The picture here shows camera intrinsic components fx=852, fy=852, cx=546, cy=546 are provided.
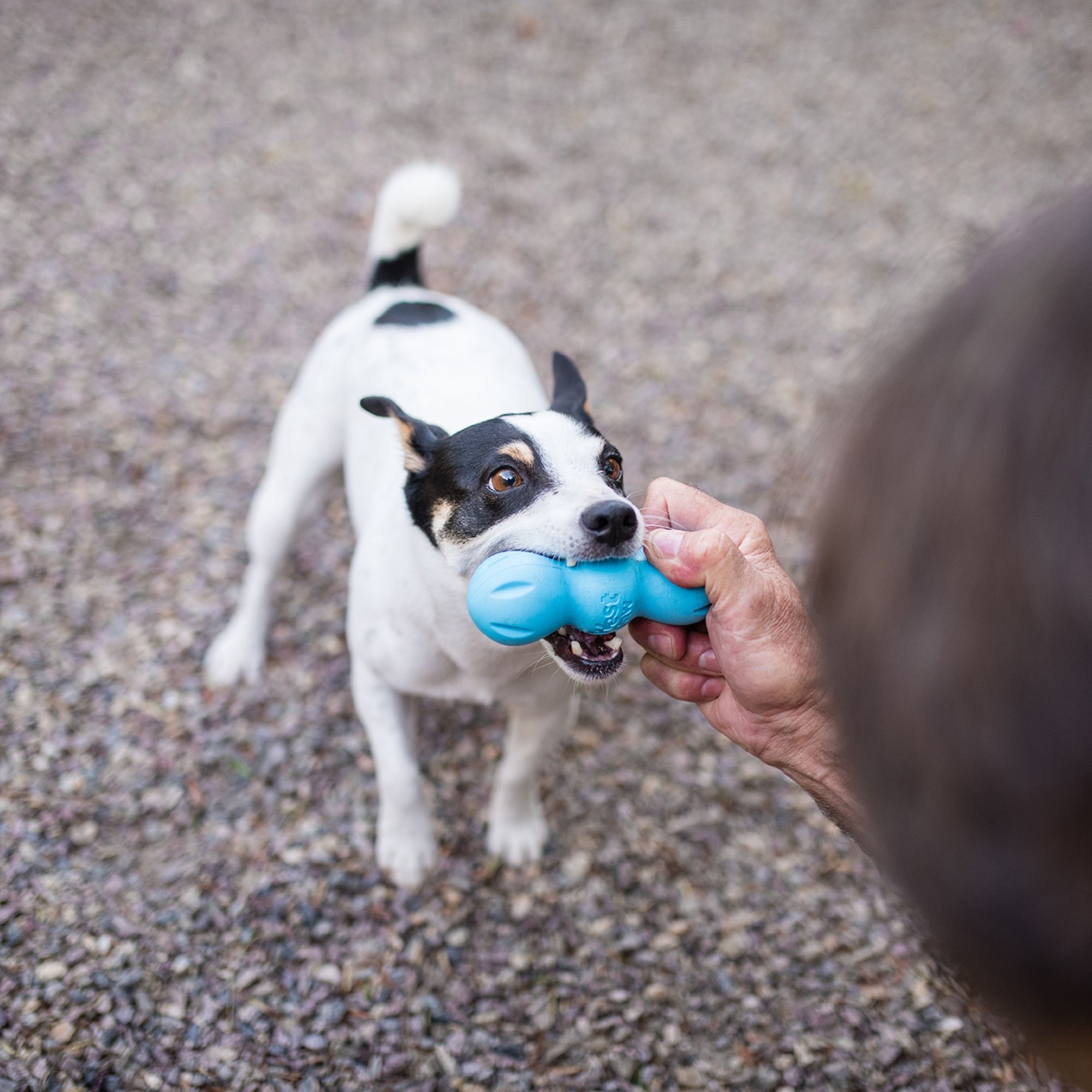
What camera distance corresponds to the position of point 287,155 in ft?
21.1

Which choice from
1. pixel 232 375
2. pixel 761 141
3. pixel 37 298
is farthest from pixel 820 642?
pixel 761 141

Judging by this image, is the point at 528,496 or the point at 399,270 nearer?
the point at 528,496

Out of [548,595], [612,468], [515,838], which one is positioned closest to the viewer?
[548,595]

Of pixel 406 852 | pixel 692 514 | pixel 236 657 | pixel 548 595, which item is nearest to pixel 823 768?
pixel 692 514

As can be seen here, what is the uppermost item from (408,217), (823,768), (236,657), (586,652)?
(408,217)

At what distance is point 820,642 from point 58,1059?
2.52 metres

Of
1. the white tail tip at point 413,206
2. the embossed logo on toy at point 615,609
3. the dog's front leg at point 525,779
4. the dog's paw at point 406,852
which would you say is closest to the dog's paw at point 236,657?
the dog's paw at point 406,852

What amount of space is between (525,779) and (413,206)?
235 cm

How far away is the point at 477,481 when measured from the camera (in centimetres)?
234

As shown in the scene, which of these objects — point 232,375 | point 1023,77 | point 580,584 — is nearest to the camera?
point 580,584

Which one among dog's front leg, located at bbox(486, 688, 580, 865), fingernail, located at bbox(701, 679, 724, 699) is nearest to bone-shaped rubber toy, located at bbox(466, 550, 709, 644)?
fingernail, located at bbox(701, 679, 724, 699)

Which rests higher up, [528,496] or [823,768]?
[528,496]

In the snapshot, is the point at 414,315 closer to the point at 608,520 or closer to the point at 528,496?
the point at 528,496

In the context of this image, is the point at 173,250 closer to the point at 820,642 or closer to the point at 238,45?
the point at 238,45
